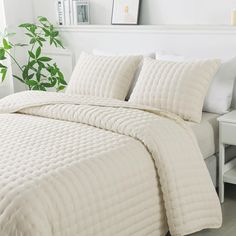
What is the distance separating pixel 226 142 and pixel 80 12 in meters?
1.85

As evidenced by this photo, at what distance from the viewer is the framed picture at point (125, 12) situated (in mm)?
3908

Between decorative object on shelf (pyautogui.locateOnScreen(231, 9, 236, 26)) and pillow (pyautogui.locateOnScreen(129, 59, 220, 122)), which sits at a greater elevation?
decorative object on shelf (pyautogui.locateOnScreen(231, 9, 236, 26))

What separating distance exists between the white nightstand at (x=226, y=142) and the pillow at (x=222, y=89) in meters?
0.10

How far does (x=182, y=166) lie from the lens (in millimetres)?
2650

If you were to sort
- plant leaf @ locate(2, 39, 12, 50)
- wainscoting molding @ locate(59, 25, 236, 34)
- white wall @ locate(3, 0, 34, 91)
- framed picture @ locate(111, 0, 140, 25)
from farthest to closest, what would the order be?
white wall @ locate(3, 0, 34, 91) → plant leaf @ locate(2, 39, 12, 50) → framed picture @ locate(111, 0, 140, 25) → wainscoting molding @ locate(59, 25, 236, 34)

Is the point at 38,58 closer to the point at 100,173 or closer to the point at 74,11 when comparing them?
the point at 74,11

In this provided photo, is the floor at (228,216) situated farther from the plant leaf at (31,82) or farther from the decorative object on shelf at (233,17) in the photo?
the plant leaf at (31,82)

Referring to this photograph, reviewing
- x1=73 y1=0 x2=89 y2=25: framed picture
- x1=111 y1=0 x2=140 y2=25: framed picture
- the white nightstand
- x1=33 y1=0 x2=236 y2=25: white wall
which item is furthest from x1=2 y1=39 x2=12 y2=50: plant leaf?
the white nightstand

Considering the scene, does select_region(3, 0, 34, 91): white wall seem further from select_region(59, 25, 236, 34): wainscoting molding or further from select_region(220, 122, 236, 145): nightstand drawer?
select_region(220, 122, 236, 145): nightstand drawer

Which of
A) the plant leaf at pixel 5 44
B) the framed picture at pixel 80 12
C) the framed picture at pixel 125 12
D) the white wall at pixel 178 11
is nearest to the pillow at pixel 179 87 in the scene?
the white wall at pixel 178 11

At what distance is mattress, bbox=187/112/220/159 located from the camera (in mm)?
3014

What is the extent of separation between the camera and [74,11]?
425 cm

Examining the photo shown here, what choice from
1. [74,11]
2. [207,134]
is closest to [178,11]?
[74,11]

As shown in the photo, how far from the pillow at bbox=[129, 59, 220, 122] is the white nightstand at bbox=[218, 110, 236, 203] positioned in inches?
6.3
